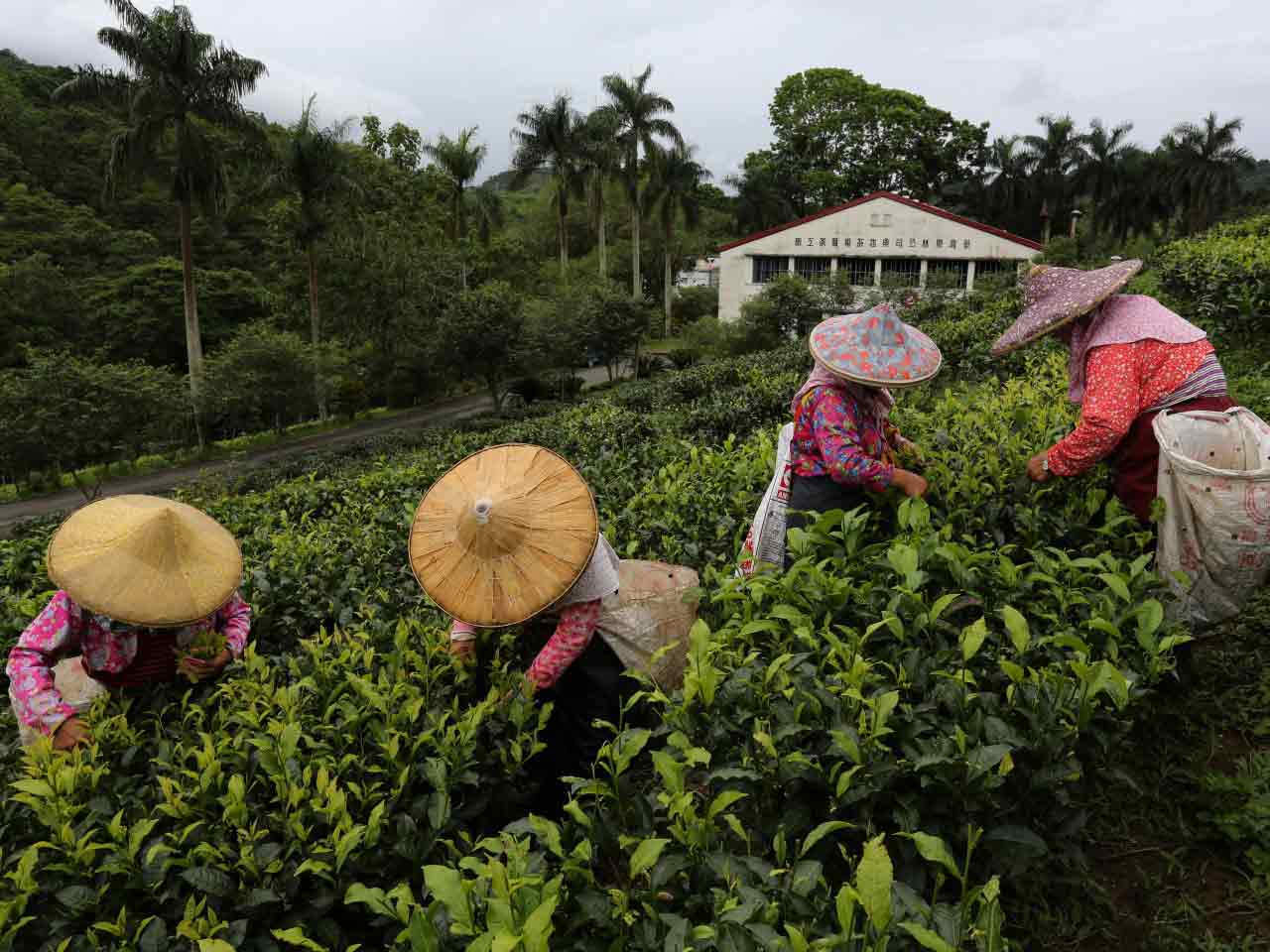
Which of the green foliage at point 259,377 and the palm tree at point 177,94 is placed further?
the green foliage at point 259,377

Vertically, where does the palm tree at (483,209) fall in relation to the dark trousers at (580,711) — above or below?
above

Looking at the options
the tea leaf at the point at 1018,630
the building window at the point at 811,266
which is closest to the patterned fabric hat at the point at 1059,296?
the tea leaf at the point at 1018,630

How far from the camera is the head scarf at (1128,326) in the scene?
2.67m

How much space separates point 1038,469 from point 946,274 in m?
29.1

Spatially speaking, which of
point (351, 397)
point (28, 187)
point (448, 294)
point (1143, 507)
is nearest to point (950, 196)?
point (448, 294)

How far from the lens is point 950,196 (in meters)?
47.7

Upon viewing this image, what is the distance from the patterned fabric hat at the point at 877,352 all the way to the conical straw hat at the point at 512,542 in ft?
3.36

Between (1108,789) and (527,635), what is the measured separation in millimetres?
1942

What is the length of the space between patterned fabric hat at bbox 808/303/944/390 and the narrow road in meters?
13.7

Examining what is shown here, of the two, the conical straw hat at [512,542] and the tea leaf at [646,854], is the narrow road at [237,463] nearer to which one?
the conical straw hat at [512,542]

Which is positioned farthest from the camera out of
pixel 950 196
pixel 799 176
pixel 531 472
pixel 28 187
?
pixel 950 196

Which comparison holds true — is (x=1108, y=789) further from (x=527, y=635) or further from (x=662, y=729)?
(x=527, y=635)

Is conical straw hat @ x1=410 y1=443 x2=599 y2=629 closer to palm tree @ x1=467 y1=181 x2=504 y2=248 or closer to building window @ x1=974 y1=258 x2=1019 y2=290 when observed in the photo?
building window @ x1=974 y1=258 x2=1019 y2=290

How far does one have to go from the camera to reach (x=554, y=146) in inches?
1323
